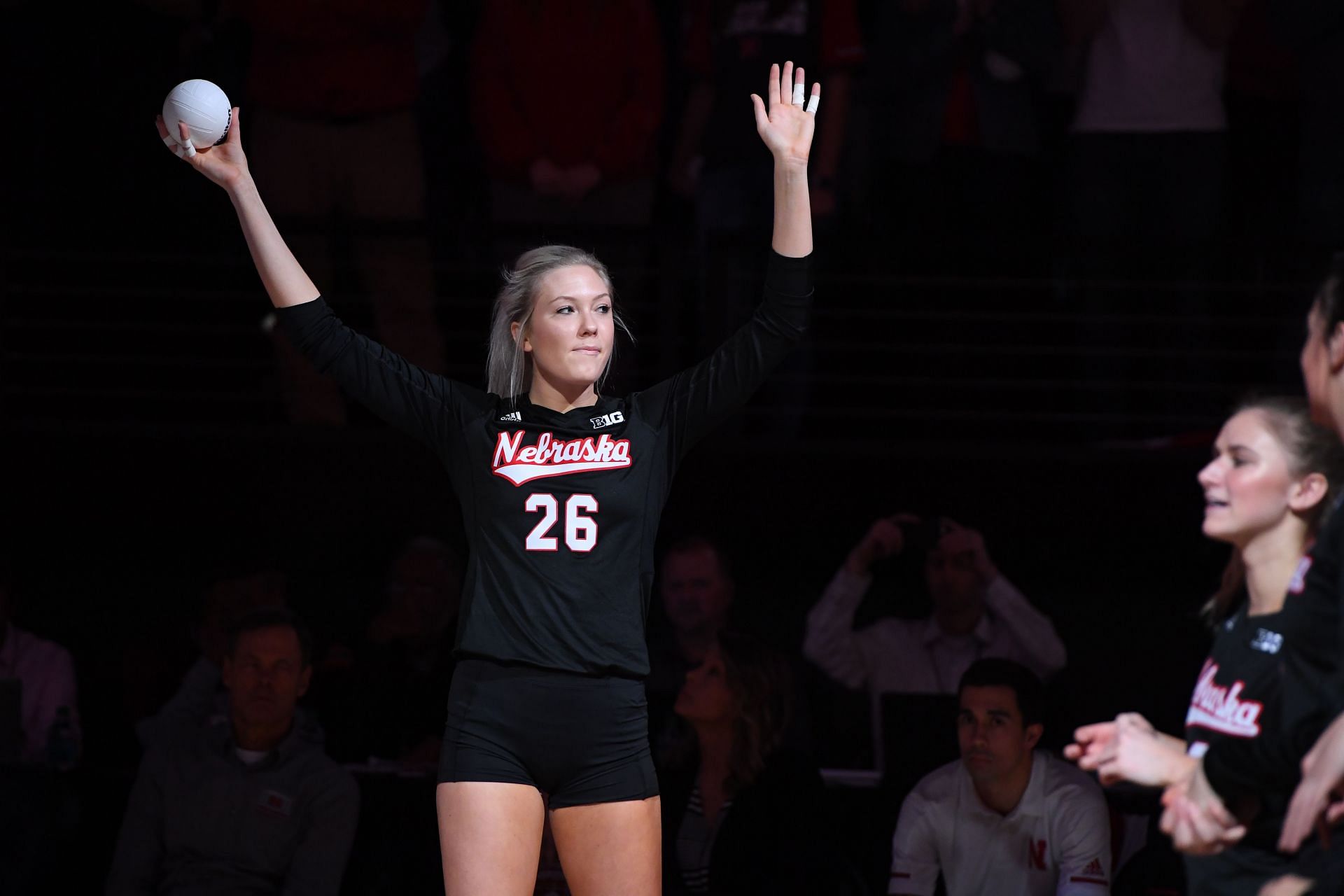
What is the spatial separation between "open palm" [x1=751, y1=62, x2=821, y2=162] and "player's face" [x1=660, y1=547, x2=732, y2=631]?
270cm

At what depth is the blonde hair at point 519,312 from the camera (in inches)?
145

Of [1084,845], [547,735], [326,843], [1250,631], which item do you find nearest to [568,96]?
[326,843]


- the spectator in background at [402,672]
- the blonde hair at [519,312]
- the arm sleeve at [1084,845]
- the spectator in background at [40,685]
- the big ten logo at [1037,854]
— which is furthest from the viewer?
the spectator in background at [40,685]

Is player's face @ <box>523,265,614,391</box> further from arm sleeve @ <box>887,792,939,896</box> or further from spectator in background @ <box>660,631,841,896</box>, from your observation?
arm sleeve @ <box>887,792,939,896</box>

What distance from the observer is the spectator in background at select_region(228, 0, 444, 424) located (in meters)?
6.56

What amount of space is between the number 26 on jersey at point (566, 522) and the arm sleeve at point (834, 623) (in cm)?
284

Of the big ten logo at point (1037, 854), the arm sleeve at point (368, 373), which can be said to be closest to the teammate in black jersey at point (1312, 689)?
the arm sleeve at point (368, 373)

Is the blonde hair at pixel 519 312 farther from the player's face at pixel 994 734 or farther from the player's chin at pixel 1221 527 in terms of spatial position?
the player's face at pixel 994 734

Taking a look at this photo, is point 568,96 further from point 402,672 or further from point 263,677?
point 263,677

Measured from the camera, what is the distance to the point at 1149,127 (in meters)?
6.52

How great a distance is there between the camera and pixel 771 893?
5.00 meters

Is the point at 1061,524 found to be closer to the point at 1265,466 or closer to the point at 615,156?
the point at 615,156

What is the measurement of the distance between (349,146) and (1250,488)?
4.57 m

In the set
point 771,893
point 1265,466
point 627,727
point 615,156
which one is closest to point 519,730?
point 627,727
